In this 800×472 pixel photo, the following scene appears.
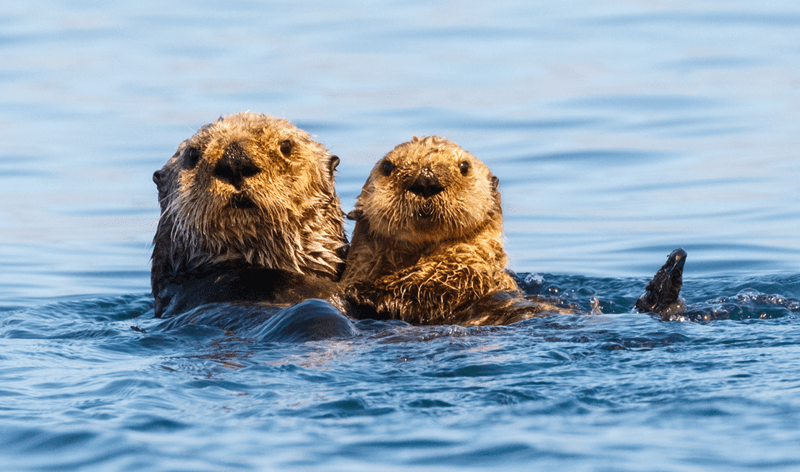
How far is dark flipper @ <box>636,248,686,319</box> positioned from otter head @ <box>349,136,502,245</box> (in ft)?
3.12

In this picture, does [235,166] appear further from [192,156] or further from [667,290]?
[667,290]

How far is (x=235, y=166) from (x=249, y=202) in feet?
0.71

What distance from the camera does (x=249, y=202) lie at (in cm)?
544

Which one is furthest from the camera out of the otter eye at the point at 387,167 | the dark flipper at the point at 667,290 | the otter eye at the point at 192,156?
the otter eye at the point at 192,156

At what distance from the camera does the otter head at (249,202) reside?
17.7ft

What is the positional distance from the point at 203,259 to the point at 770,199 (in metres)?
6.67

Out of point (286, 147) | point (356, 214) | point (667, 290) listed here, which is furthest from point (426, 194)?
point (667, 290)

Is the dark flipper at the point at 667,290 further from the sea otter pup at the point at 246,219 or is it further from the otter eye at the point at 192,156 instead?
the otter eye at the point at 192,156

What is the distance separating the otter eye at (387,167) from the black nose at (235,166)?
653 millimetres

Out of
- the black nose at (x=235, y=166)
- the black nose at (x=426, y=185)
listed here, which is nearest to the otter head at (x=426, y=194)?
the black nose at (x=426, y=185)

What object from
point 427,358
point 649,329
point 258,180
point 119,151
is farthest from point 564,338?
point 119,151

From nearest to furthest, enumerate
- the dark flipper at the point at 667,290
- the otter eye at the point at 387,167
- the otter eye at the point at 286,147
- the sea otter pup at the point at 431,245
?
the dark flipper at the point at 667,290, the sea otter pup at the point at 431,245, the otter eye at the point at 387,167, the otter eye at the point at 286,147

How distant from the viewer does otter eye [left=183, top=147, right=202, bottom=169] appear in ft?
18.1

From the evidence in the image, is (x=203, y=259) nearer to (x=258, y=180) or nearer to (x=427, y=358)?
(x=258, y=180)
